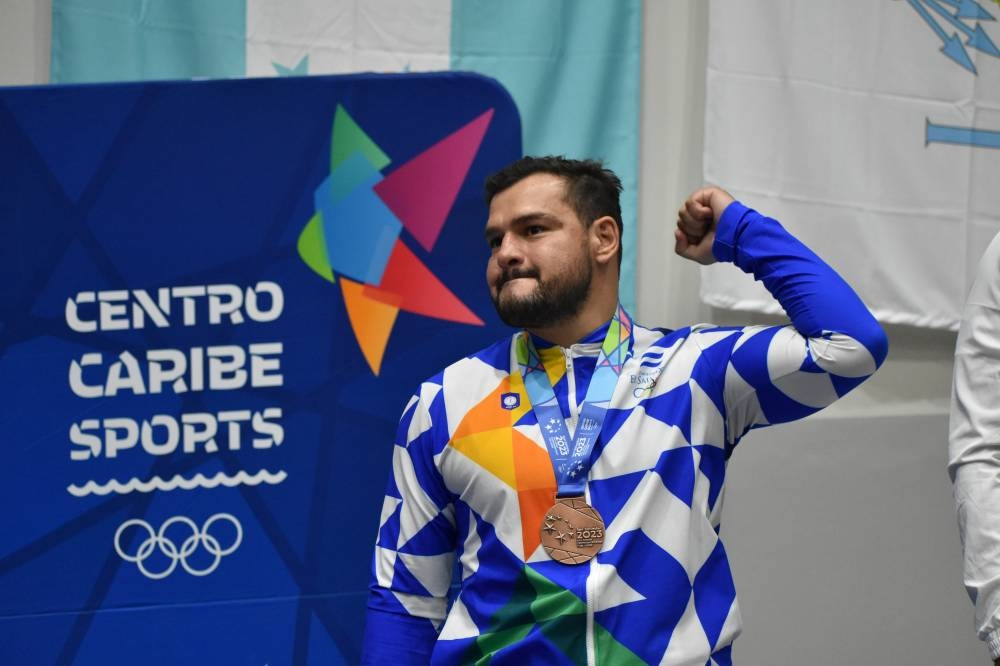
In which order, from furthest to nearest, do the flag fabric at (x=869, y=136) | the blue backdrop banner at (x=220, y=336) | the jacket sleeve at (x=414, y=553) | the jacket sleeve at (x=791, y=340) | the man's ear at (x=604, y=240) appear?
the flag fabric at (x=869, y=136) → the blue backdrop banner at (x=220, y=336) → the man's ear at (x=604, y=240) → the jacket sleeve at (x=414, y=553) → the jacket sleeve at (x=791, y=340)

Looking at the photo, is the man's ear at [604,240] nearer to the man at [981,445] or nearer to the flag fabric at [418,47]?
the man at [981,445]

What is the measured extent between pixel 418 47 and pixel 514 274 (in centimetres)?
141

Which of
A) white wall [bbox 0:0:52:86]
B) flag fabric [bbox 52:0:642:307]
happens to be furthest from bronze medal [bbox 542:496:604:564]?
white wall [bbox 0:0:52:86]

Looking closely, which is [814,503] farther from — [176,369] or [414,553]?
[176,369]

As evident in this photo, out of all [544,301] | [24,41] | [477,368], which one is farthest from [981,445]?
[24,41]

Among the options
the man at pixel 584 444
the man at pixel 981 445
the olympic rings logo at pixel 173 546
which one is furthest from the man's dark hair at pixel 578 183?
the olympic rings logo at pixel 173 546

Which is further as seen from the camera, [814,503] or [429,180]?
[814,503]

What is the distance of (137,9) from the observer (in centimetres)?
296

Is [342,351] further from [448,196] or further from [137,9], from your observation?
[137,9]

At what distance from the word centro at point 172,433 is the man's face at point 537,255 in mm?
545

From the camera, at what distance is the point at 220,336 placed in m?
2.14

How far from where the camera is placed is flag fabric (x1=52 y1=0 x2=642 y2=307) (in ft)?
9.69

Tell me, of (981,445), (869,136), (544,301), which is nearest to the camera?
(981,445)

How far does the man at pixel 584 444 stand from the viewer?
1.72m
